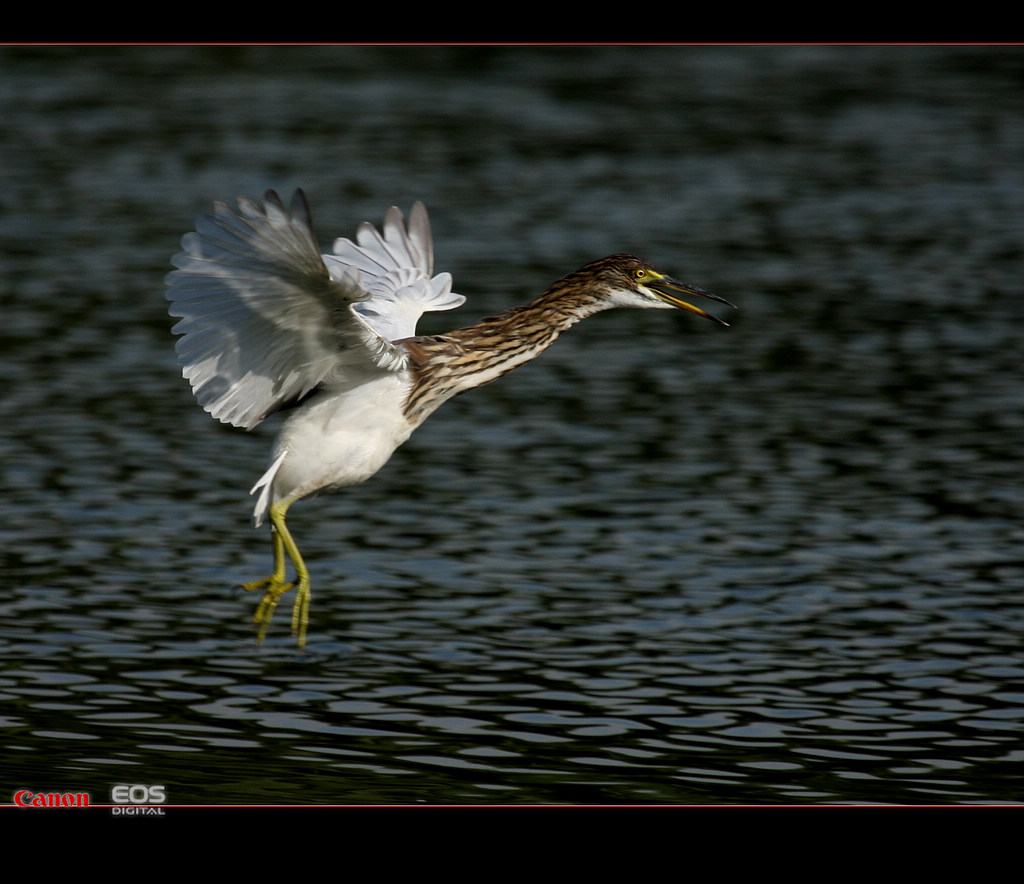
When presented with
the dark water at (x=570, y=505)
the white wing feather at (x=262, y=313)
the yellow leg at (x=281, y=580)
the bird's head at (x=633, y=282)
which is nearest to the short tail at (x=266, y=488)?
the yellow leg at (x=281, y=580)

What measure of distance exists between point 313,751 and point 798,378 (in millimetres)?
10446

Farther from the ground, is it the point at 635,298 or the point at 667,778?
the point at 635,298

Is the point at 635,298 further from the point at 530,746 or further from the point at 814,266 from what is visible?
the point at 814,266

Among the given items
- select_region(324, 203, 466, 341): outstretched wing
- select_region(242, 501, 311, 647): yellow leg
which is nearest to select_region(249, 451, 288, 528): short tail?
select_region(242, 501, 311, 647): yellow leg

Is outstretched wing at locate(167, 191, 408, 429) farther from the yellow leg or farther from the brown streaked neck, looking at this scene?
the yellow leg

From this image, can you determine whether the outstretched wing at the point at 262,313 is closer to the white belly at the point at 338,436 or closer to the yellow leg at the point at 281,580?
the white belly at the point at 338,436

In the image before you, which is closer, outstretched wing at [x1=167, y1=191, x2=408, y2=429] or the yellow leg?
outstretched wing at [x1=167, y1=191, x2=408, y2=429]

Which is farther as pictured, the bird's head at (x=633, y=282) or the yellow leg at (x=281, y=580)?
the bird's head at (x=633, y=282)

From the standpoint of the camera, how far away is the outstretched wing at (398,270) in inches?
443

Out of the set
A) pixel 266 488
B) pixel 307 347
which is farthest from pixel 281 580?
pixel 307 347

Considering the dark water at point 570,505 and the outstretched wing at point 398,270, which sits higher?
the outstretched wing at point 398,270

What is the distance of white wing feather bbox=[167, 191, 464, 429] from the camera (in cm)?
862

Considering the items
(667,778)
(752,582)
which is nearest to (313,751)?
(667,778)

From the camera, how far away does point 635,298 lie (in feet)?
33.3
